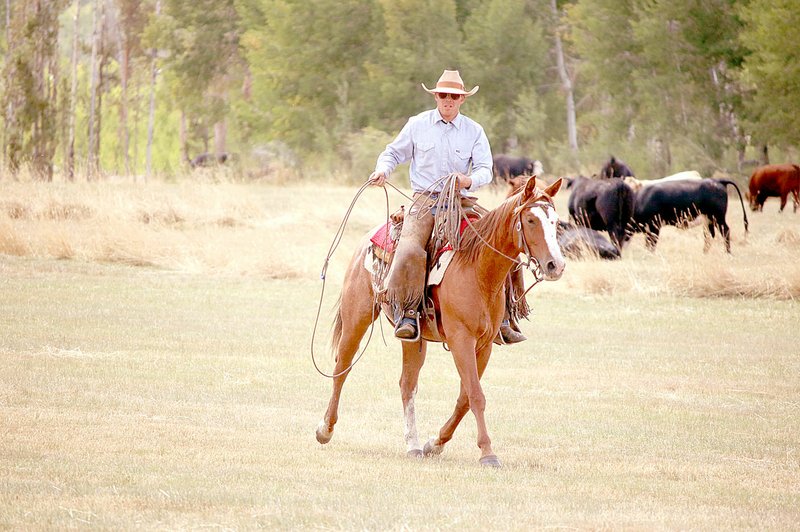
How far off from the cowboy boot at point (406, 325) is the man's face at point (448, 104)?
1.47 meters

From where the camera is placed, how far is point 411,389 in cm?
862

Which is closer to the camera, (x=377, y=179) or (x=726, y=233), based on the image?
(x=377, y=179)

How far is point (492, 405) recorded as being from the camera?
10.7 meters

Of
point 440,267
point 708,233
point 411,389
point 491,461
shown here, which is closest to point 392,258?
point 440,267

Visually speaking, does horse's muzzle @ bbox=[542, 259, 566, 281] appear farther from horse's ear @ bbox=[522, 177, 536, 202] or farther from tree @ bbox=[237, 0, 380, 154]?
tree @ bbox=[237, 0, 380, 154]

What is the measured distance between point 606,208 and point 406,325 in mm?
16223

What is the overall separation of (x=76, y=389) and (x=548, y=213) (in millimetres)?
4819

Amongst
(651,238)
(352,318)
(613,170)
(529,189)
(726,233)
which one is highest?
(529,189)

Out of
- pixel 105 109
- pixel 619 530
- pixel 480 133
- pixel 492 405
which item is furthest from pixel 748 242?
pixel 105 109

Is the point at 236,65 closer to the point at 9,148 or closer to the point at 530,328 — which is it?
the point at 9,148

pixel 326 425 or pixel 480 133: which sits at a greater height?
pixel 480 133

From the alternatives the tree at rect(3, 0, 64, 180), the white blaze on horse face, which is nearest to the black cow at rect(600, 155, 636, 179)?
the tree at rect(3, 0, 64, 180)

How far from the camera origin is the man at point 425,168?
8297mm

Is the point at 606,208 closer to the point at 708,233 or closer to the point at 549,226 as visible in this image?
the point at 708,233
